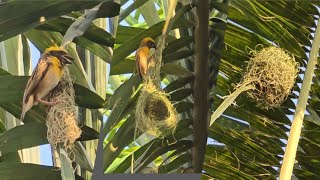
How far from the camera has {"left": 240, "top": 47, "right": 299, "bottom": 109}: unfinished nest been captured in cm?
111

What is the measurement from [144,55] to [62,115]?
217 mm

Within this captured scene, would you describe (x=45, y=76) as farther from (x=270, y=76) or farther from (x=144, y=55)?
(x=270, y=76)

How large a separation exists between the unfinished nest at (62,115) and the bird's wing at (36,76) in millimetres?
37

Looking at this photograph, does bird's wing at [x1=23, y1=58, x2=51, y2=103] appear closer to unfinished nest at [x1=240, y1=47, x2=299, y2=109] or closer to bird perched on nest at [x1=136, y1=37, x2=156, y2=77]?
bird perched on nest at [x1=136, y1=37, x2=156, y2=77]

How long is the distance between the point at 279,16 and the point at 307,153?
294 millimetres

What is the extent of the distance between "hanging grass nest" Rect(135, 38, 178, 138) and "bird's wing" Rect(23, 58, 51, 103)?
207 millimetres

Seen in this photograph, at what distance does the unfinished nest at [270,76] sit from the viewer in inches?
43.7

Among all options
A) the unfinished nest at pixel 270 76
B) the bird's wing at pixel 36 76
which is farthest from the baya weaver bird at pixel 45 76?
the unfinished nest at pixel 270 76

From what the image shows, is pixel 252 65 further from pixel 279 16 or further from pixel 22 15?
pixel 22 15

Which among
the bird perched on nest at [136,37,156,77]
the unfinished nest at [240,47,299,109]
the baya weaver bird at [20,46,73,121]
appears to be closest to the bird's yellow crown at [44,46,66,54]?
the baya weaver bird at [20,46,73,121]

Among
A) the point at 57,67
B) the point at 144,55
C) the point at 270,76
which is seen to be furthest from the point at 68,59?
the point at 270,76

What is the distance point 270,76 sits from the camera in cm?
112

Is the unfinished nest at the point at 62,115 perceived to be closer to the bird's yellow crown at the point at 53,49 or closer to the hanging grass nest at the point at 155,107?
the bird's yellow crown at the point at 53,49

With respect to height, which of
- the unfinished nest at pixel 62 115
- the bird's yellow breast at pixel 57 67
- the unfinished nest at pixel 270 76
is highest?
the unfinished nest at pixel 270 76
